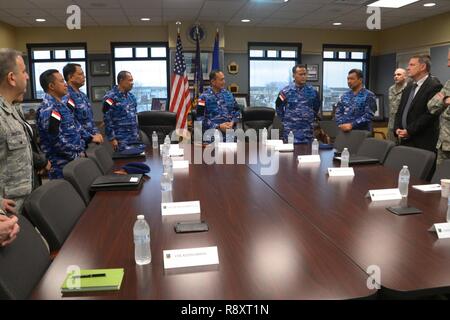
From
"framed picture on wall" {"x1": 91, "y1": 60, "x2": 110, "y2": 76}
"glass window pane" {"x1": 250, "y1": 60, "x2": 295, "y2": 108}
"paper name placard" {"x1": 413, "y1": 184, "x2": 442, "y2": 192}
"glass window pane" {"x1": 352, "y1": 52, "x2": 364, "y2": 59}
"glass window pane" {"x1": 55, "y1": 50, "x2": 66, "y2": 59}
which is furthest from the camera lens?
"glass window pane" {"x1": 352, "y1": 52, "x2": 364, "y2": 59}

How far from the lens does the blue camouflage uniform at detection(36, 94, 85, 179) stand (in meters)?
3.08

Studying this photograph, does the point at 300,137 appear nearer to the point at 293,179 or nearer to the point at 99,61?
the point at 293,179

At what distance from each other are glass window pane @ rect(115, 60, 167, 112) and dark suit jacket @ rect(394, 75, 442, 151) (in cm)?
598

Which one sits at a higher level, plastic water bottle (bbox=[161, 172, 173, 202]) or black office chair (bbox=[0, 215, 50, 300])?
plastic water bottle (bbox=[161, 172, 173, 202])

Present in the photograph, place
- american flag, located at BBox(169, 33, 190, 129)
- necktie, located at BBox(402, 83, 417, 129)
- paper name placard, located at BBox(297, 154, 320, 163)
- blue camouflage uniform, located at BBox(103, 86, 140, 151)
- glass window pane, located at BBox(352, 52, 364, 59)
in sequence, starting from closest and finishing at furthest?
paper name placard, located at BBox(297, 154, 320, 163) < necktie, located at BBox(402, 83, 417, 129) < blue camouflage uniform, located at BBox(103, 86, 140, 151) < american flag, located at BBox(169, 33, 190, 129) < glass window pane, located at BBox(352, 52, 364, 59)

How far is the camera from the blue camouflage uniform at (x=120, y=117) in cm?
433

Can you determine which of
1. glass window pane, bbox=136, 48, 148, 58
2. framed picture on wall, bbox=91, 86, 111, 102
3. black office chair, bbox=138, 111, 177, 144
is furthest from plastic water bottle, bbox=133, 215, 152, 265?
glass window pane, bbox=136, 48, 148, 58

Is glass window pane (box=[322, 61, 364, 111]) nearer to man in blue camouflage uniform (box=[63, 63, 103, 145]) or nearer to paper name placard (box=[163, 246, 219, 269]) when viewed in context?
man in blue camouflage uniform (box=[63, 63, 103, 145])

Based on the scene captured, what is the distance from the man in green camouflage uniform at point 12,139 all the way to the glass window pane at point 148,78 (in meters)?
6.71

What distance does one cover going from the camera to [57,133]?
314 cm

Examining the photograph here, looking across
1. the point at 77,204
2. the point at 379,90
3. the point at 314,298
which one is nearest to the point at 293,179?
the point at 77,204

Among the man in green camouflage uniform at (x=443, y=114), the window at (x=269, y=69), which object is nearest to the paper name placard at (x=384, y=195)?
the man in green camouflage uniform at (x=443, y=114)

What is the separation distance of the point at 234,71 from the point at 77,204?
6.90 metres

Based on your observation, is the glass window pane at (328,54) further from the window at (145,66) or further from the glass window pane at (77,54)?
the glass window pane at (77,54)
